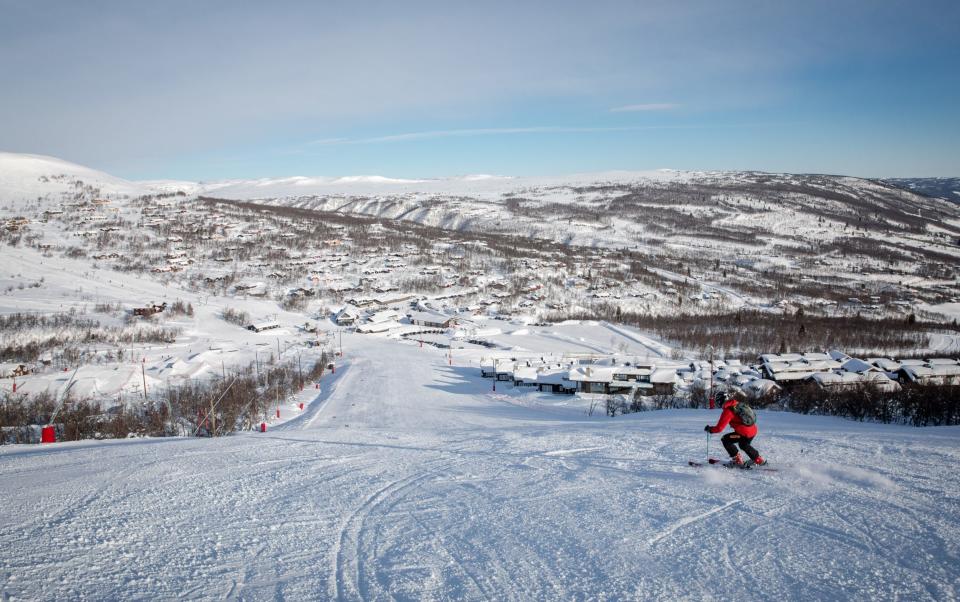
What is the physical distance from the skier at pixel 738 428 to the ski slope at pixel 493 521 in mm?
280

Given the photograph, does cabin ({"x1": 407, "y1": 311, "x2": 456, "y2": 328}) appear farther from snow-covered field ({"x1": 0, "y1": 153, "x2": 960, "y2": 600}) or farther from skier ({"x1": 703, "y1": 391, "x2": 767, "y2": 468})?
skier ({"x1": 703, "y1": 391, "x2": 767, "y2": 468})

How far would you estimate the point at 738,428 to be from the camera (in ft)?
19.8

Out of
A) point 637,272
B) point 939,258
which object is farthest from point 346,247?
point 939,258

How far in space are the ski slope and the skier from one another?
280mm

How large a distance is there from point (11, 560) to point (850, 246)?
162 m

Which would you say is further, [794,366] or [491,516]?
[794,366]

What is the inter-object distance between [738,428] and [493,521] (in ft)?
10.9

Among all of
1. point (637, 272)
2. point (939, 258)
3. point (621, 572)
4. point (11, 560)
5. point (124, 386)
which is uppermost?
point (939, 258)

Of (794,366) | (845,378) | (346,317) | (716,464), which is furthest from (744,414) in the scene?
(346,317)

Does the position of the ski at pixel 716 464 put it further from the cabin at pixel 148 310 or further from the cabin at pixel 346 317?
the cabin at pixel 346 317

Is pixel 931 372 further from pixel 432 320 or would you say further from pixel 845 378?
pixel 432 320

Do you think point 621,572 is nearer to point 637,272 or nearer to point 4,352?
point 4,352

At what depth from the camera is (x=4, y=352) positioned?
1148 inches

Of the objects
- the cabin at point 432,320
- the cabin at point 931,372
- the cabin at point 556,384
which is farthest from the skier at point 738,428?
the cabin at point 432,320
